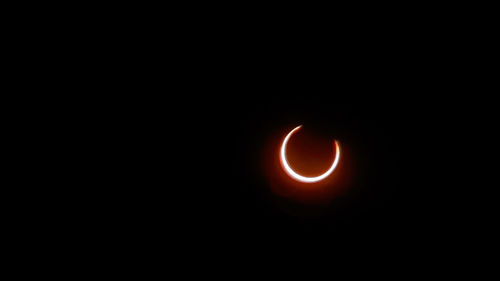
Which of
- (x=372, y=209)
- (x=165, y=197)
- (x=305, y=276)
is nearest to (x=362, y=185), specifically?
(x=372, y=209)

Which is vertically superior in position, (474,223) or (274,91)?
(274,91)

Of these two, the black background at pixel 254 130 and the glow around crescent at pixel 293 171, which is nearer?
the black background at pixel 254 130

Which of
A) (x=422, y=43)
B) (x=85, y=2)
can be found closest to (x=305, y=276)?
(x=422, y=43)

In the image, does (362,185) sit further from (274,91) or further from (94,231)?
(94,231)

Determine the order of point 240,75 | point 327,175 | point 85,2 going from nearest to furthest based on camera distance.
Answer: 1. point 85,2
2. point 240,75
3. point 327,175

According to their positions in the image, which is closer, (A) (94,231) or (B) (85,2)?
(B) (85,2)

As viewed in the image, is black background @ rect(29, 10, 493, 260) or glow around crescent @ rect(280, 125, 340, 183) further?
glow around crescent @ rect(280, 125, 340, 183)

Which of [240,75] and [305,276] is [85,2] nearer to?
[240,75]

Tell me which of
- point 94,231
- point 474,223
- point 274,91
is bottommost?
point 94,231

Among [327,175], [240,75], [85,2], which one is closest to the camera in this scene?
[85,2]
